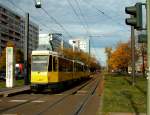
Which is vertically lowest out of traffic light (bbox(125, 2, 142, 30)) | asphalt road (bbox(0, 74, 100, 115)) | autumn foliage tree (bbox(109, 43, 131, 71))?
asphalt road (bbox(0, 74, 100, 115))

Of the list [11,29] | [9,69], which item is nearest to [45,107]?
[9,69]

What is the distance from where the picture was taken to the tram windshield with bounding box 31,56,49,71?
32906 millimetres

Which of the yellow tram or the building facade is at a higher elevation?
the building facade

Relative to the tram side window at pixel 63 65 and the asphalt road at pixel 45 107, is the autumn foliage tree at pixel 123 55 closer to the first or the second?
the tram side window at pixel 63 65

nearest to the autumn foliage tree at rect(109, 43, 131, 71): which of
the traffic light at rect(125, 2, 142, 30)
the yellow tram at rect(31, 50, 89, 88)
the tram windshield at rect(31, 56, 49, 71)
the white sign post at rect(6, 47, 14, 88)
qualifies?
the white sign post at rect(6, 47, 14, 88)

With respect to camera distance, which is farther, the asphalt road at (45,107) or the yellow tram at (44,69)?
the yellow tram at (44,69)

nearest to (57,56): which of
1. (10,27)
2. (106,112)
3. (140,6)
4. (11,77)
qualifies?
(11,77)

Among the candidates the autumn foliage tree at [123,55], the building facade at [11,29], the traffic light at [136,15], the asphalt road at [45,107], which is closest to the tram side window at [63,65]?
the asphalt road at [45,107]

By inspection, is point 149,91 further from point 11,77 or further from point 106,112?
point 11,77

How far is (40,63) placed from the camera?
3303 cm

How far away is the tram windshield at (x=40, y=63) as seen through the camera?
32906mm

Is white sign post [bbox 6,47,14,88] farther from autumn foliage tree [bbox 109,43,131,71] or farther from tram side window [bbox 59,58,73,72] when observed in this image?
autumn foliage tree [bbox 109,43,131,71]

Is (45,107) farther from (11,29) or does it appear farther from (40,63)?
(11,29)

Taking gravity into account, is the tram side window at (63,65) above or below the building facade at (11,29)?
below
